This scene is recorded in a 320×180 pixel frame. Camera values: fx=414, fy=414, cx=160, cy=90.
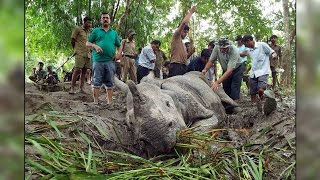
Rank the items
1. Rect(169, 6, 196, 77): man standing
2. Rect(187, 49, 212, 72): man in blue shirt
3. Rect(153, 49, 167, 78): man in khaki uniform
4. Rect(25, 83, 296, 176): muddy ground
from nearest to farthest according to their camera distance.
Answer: Rect(25, 83, 296, 176): muddy ground, Rect(169, 6, 196, 77): man standing, Rect(187, 49, 212, 72): man in blue shirt, Rect(153, 49, 167, 78): man in khaki uniform

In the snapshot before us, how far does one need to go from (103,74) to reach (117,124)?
1.44 m

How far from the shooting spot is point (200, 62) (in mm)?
6285

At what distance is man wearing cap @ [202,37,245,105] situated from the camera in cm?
524

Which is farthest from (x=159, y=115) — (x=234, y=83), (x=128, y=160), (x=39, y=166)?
(x=234, y=83)

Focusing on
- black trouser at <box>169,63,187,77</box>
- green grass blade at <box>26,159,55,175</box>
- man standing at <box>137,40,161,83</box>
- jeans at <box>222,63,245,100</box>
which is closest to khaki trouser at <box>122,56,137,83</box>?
man standing at <box>137,40,161,83</box>

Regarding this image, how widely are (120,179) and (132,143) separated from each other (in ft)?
3.05

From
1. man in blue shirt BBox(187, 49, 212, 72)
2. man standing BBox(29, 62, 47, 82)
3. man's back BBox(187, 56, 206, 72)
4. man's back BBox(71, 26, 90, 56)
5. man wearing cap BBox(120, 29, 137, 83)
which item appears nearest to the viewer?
man's back BBox(71, 26, 90, 56)

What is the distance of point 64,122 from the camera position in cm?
318

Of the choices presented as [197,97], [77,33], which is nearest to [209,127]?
[197,97]

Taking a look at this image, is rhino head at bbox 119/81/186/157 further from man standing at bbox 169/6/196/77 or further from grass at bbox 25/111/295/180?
man standing at bbox 169/6/196/77

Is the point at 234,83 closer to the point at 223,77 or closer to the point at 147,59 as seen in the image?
the point at 223,77

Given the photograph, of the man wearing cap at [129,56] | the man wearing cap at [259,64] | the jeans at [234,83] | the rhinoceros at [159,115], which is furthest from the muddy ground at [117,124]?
the man wearing cap at [129,56]

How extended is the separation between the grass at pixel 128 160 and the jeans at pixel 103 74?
160 centimetres

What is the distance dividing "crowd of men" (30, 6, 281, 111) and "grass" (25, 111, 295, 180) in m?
1.70
